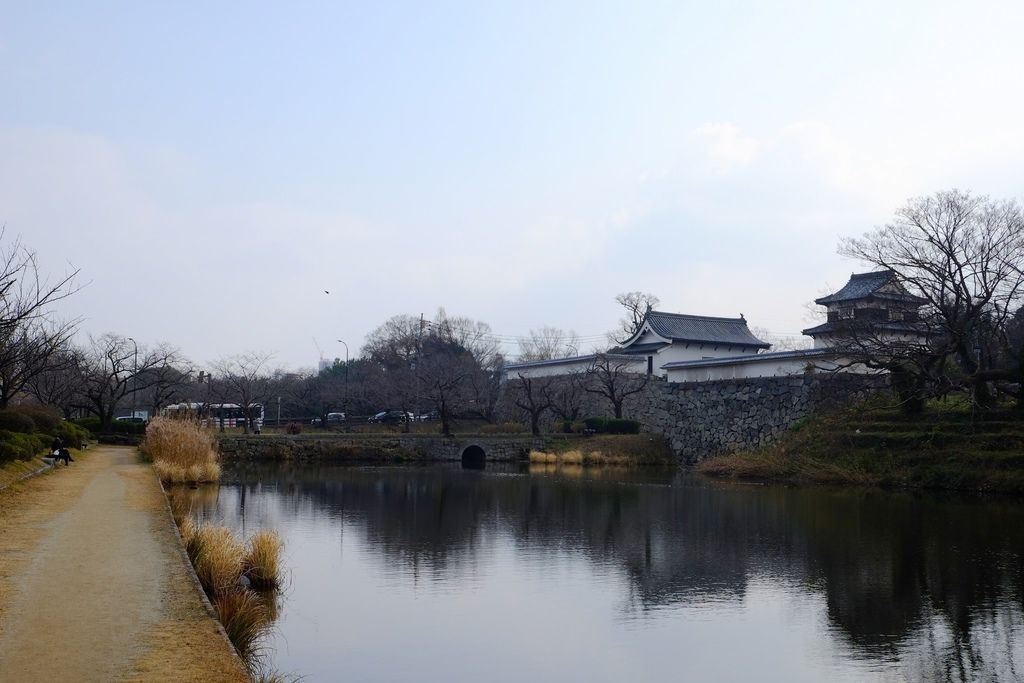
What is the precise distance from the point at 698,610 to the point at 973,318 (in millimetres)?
19707

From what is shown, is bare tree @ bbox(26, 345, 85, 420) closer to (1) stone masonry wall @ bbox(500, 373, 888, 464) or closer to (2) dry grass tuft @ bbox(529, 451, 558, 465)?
(2) dry grass tuft @ bbox(529, 451, 558, 465)

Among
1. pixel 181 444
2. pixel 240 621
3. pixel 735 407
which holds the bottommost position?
pixel 240 621

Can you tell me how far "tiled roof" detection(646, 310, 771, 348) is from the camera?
47375 mm

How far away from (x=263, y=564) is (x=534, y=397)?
3834 centimetres

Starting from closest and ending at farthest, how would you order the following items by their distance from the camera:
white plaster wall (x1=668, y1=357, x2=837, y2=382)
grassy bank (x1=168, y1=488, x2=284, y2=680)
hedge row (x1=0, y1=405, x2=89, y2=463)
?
grassy bank (x1=168, y1=488, x2=284, y2=680)
hedge row (x1=0, y1=405, x2=89, y2=463)
white plaster wall (x1=668, y1=357, x2=837, y2=382)

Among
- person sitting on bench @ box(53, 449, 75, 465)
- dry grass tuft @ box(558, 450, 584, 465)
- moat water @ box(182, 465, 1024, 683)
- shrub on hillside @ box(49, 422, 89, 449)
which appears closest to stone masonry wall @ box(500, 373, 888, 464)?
dry grass tuft @ box(558, 450, 584, 465)

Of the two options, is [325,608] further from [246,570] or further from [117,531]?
[117,531]

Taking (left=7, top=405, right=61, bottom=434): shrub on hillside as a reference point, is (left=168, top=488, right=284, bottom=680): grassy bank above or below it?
below

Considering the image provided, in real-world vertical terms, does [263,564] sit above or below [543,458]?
above

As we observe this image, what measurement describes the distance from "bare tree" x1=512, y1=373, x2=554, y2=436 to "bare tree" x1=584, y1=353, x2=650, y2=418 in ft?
7.25

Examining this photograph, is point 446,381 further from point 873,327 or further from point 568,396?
point 873,327

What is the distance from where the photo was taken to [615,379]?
47375mm

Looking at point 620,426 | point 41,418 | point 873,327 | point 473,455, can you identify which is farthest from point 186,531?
point 620,426

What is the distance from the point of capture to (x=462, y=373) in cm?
5075
